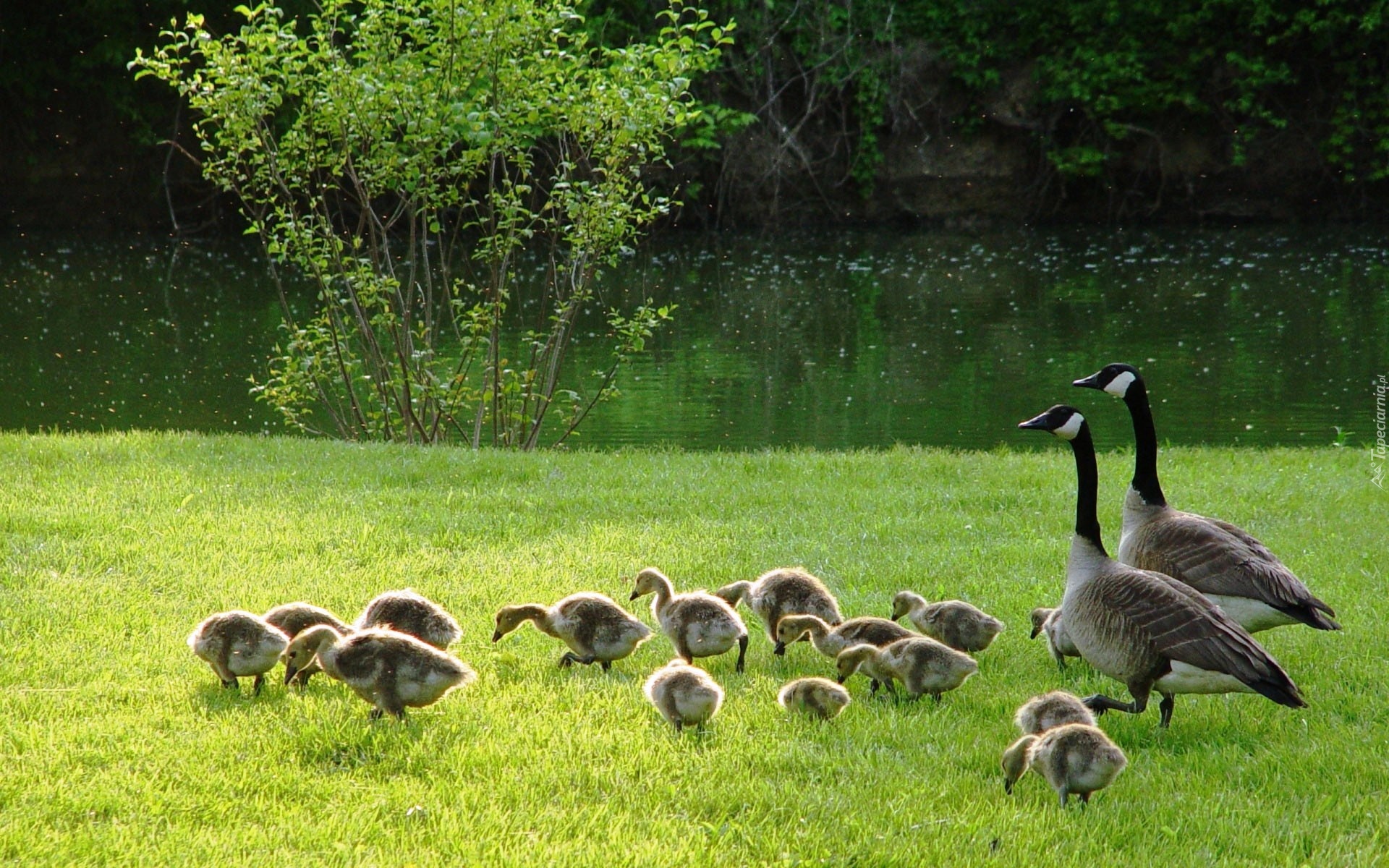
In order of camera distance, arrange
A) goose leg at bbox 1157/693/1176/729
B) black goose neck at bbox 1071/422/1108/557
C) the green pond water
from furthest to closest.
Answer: the green pond water
black goose neck at bbox 1071/422/1108/557
goose leg at bbox 1157/693/1176/729

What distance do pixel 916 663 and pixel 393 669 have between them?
2.18 metres

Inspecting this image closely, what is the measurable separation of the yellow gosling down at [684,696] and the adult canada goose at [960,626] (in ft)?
4.52

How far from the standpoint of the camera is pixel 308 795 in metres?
4.50

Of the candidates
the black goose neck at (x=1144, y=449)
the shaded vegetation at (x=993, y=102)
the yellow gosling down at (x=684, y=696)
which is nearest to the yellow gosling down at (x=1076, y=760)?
the yellow gosling down at (x=684, y=696)

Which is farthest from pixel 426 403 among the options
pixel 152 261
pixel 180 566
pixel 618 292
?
pixel 152 261

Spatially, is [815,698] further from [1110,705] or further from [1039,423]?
[1039,423]

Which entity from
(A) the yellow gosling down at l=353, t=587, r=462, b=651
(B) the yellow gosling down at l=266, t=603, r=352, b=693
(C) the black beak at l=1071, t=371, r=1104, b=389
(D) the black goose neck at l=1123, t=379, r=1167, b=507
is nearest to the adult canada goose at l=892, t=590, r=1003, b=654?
(D) the black goose neck at l=1123, t=379, r=1167, b=507

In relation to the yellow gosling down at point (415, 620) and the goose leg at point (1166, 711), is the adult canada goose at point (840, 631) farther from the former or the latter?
the yellow gosling down at point (415, 620)

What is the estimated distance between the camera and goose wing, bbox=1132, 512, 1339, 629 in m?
5.55

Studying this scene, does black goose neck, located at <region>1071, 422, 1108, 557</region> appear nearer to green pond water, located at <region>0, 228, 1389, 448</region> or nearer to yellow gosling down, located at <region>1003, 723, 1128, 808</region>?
yellow gosling down, located at <region>1003, 723, 1128, 808</region>

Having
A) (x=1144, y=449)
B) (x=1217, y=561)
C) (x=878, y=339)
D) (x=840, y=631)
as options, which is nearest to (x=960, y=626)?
(x=840, y=631)

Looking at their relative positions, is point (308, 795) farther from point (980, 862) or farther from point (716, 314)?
point (716, 314)

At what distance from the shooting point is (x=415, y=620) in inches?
227

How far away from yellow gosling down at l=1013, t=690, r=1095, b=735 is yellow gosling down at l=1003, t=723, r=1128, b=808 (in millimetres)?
267
